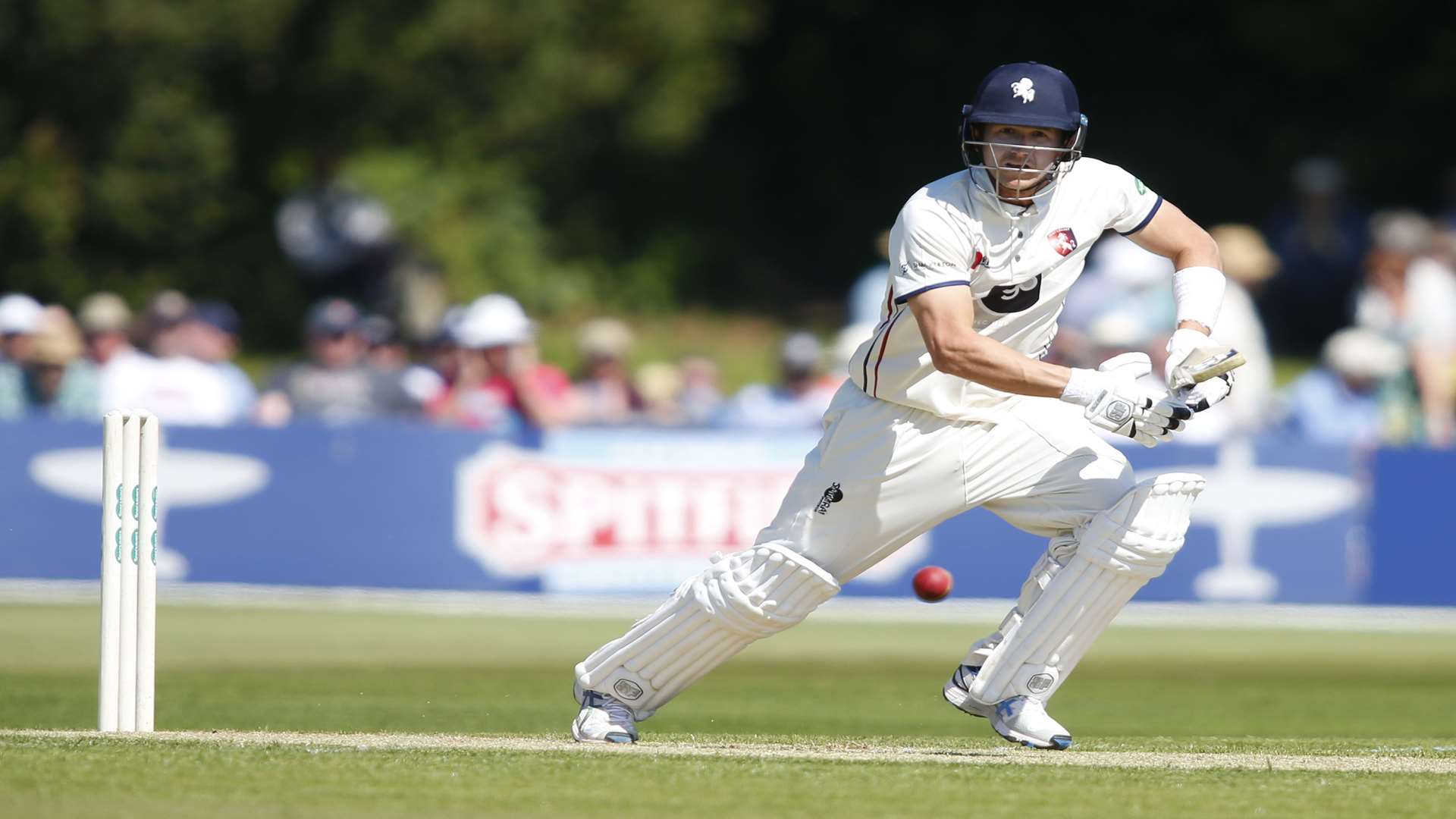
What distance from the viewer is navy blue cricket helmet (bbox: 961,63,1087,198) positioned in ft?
16.4

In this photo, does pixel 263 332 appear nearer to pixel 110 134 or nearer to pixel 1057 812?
pixel 110 134

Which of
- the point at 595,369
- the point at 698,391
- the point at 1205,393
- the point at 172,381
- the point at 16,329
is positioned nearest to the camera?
the point at 1205,393

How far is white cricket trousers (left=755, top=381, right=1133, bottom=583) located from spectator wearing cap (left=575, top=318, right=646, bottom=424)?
5653mm

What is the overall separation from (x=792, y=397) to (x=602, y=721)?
5657mm

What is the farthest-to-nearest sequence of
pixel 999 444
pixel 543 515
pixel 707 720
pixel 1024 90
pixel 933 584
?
pixel 543 515
pixel 707 720
pixel 933 584
pixel 999 444
pixel 1024 90

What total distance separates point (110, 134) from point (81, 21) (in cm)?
126

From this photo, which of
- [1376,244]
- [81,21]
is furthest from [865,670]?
[81,21]

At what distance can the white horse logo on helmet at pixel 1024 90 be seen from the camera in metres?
5.00

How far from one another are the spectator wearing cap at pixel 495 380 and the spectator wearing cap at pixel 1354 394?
3826 mm

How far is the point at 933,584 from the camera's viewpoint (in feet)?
18.3

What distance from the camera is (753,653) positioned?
29.6 ft

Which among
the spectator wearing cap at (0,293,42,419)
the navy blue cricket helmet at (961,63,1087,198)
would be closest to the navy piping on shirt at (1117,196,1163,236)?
the navy blue cricket helmet at (961,63,1087,198)

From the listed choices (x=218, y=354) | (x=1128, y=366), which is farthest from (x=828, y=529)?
(x=218, y=354)

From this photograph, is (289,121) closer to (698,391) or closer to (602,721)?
(698,391)
